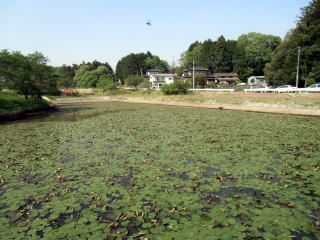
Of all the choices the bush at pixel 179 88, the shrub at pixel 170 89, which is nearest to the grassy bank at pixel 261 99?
the shrub at pixel 170 89

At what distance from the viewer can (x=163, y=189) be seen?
6684 mm

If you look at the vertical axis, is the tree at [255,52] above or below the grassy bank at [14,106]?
above

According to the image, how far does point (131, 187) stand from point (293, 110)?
23.1 m

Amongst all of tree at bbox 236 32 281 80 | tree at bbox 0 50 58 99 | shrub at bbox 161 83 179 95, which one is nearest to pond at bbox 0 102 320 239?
tree at bbox 0 50 58 99

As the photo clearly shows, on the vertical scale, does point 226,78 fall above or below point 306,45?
below

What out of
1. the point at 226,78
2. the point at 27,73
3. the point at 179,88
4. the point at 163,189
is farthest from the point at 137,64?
the point at 163,189

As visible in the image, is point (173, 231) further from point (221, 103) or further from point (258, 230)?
point (221, 103)

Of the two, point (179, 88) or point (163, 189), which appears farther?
point (179, 88)

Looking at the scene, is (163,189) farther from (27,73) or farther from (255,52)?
(255,52)

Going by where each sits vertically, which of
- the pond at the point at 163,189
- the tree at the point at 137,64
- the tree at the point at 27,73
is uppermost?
the tree at the point at 137,64

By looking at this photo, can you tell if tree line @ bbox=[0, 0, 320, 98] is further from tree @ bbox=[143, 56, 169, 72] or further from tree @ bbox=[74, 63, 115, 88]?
tree @ bbox=[143, 56, 169, 72]

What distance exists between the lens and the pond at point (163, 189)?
483 cm

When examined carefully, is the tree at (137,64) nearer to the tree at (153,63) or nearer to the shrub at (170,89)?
the tree at (153,63)

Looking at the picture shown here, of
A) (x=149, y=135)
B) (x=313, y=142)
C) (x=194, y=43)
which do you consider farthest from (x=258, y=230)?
(x=194, y=43)
